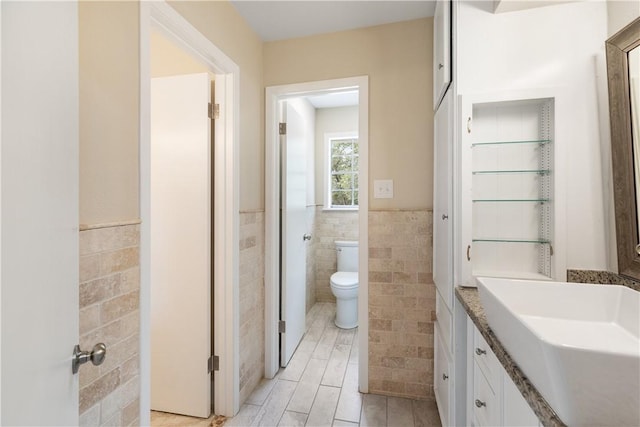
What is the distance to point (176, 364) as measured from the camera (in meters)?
1.71

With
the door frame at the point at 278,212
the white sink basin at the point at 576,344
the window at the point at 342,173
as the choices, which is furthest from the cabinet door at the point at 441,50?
the window at the point at 342,173

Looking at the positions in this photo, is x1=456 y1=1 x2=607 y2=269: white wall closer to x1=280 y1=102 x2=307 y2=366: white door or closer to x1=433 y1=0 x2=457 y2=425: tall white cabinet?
x1=433 y1=0 x2=457 y2=425: tall white cabinet

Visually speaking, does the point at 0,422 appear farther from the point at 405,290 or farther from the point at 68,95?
the point at 405,290

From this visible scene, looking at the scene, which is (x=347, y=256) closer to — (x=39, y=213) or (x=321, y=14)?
(x=321, y=14)

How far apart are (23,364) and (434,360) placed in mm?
1914

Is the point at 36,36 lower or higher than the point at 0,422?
higher

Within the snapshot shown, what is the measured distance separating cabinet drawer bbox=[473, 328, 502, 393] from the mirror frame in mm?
576

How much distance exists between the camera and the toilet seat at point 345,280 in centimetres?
276

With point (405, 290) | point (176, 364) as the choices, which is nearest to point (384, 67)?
point (405, 290)

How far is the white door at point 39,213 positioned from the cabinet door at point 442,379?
1455mm

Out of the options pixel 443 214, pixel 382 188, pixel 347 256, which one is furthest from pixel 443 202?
pixel 347 256

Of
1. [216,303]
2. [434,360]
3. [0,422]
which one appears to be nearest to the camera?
[0,422]

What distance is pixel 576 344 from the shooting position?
76 cm

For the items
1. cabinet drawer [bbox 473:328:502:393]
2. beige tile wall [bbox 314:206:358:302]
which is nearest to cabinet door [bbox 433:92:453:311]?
cabinet drawer [bbox 473:328:502:393]
